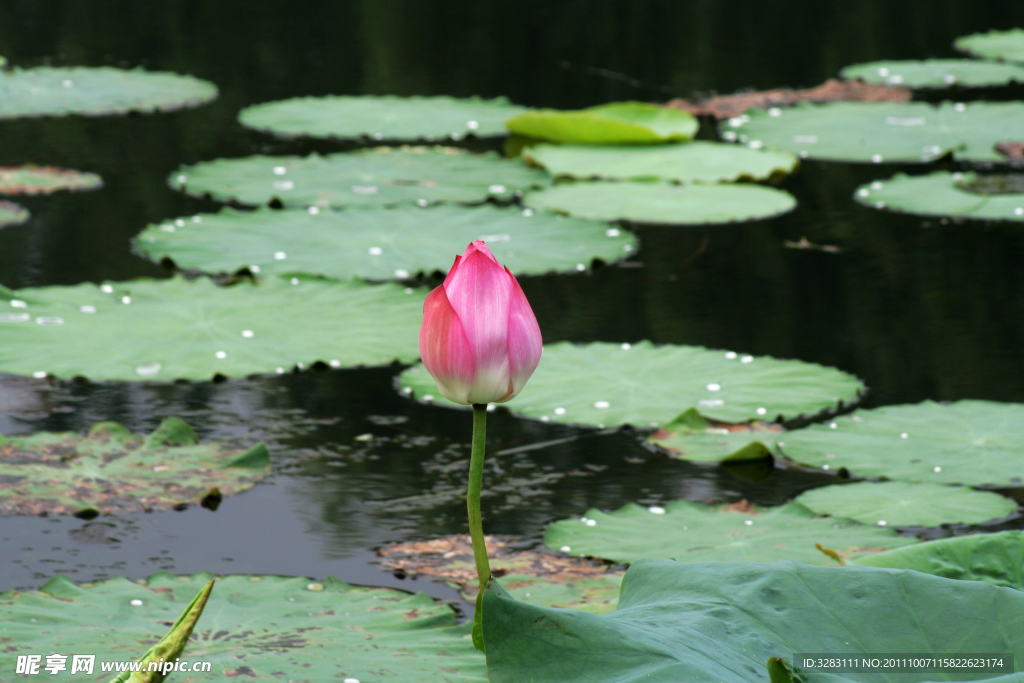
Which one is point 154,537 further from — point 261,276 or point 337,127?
point 337,127

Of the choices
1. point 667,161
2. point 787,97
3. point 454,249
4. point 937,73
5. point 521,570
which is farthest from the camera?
point 937,73

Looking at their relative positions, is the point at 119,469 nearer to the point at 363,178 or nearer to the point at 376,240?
the point at 376,240

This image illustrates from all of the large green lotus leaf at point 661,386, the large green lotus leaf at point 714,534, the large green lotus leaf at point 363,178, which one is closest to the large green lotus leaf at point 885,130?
the large green lotus leaf at point 363,178

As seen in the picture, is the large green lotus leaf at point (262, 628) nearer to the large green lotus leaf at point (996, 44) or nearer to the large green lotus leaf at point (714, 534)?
the large green lotus leaf at point (714, 534)

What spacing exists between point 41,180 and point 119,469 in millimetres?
2270

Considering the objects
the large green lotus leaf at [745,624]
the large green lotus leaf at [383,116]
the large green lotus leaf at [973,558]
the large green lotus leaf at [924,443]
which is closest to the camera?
the large green lotus leaf at [745,624]

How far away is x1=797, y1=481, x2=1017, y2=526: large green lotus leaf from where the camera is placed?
5.77ft

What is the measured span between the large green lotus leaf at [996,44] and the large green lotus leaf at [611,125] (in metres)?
2.71

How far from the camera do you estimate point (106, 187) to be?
389cm

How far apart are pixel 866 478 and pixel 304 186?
235 centimetres

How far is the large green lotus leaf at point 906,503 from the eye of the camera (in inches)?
69.3

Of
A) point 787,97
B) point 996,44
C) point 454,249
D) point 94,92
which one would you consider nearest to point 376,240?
point 454,249

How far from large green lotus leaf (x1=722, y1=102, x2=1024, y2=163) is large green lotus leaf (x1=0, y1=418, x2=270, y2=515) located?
3.04 meters

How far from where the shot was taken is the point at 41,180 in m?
3.83
